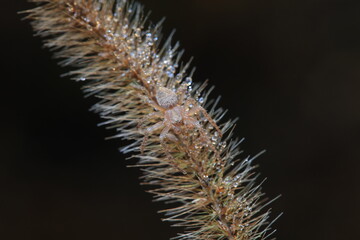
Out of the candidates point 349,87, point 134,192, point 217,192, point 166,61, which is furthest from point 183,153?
point 349,87

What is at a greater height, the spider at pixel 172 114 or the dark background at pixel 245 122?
the spider at pixel 172 114

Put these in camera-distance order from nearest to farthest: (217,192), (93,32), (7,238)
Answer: (217,192)
(93,32)
(7,238)

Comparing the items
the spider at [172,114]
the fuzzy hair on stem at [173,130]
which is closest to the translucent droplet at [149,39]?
the fuzzy hair on stem at [173,130]

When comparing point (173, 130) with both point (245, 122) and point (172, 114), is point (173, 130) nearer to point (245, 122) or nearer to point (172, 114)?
point (172, 114)

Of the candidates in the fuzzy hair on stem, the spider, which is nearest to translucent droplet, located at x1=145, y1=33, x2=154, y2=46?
the fuzzy hair on stem

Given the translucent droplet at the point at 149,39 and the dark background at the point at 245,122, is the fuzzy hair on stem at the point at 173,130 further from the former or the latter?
the dark background at the point at 245,122

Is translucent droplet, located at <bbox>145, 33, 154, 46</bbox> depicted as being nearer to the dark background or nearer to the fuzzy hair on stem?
the fuzzy hair on stem

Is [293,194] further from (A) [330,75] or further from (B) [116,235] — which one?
(B) [116,235]
